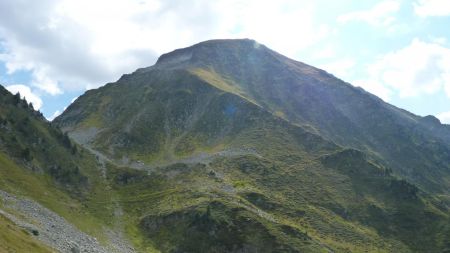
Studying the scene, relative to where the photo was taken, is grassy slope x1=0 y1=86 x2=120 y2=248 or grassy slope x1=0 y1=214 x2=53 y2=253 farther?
grassy slope x1=0 y1=86 x2=120 y2=248

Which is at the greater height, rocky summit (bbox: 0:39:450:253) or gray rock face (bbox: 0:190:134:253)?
rocky summit (bbox: 0:39:450:253)

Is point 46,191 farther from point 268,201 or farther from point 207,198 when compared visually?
point 268,201

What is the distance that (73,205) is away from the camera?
12212 centimetres

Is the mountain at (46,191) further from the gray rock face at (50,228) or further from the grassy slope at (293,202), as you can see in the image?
the grassy slope at (293,202)

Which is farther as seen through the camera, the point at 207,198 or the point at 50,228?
the point at 207,198

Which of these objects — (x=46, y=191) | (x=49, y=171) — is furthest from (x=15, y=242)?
(x=49, y=171)

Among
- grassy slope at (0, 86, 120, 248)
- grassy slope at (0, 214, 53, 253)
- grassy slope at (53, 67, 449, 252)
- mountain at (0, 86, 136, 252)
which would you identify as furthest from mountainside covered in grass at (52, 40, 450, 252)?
grassy slope at (0, 214, 53, 253)

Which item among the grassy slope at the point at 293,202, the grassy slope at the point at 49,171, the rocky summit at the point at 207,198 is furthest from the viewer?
the grassy slope at the point at 293,202

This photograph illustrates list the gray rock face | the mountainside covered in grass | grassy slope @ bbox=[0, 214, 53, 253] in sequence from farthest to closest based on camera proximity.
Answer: the mountainside covered in grass
the gray rock face
grassy slope @ bbox=[0, 214, 53, 253]

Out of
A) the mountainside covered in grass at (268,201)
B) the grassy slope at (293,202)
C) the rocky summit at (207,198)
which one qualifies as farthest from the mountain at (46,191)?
the grassy slope at (293,202)

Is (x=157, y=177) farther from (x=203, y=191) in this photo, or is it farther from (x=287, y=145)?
(x=287, y=145)

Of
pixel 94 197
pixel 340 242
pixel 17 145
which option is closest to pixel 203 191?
pixel 94 197

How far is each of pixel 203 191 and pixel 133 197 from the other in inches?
918

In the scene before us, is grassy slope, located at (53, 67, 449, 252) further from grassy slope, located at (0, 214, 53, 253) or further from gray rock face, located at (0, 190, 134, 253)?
grassy slope, located at (0, 214, 53, 253)
